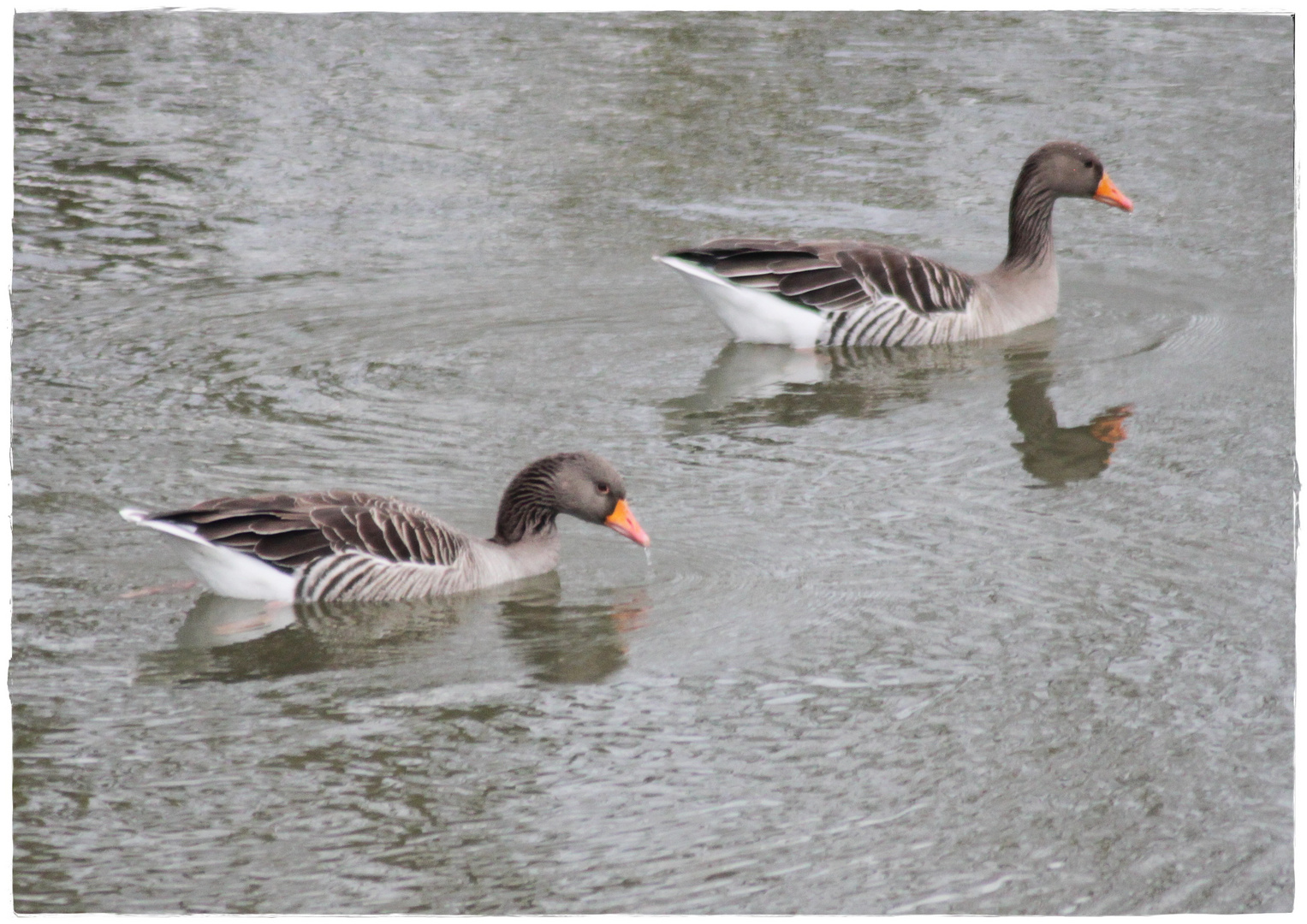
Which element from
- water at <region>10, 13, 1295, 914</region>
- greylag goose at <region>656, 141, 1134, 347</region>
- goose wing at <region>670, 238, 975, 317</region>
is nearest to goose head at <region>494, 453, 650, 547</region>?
water at <region>10, 13, 1295, 914</region>

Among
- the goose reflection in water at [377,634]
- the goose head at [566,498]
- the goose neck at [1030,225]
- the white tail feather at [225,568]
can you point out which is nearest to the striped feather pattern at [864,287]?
the goose neck at [1030,225]

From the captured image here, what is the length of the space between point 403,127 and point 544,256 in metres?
3.22

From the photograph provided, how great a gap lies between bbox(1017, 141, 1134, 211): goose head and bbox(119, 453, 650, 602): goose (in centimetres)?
605

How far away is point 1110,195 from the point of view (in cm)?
1359

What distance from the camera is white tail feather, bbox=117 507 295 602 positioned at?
8.03 meters

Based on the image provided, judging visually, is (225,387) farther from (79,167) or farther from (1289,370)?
(1289,370)

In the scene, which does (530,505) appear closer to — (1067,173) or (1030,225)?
(1030,225)

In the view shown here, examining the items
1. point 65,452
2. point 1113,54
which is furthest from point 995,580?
point 1113,54

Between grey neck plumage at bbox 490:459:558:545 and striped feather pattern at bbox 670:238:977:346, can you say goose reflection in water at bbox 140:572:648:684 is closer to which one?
grey neck plumage at bbox 490:459:558:545

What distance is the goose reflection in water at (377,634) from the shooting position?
7816 millimetres

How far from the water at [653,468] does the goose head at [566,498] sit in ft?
0.99

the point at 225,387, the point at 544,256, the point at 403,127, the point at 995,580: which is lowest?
the point at 995,580

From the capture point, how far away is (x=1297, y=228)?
791cm

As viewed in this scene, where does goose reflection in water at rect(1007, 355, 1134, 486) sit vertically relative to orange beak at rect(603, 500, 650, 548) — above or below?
above
